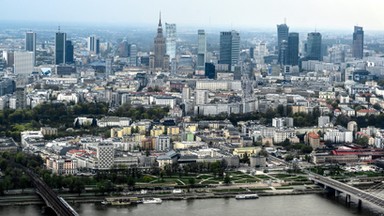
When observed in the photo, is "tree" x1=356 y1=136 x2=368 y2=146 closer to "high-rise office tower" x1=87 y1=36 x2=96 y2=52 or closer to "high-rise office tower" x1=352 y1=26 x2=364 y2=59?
"high-rise office tower" x1=352 y1=26 x2=364 y2=59

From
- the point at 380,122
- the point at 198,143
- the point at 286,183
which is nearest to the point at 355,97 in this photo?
the point at 380,122

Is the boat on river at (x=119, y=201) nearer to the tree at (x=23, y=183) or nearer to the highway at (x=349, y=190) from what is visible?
the tree at (x=23, y=183)

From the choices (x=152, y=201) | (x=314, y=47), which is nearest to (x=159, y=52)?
(x=314, y=47)

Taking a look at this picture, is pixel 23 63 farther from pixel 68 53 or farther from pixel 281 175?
pixel 281 175

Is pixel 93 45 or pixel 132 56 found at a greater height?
pixel 93 45

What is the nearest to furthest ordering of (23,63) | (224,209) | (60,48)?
1. (224,209)
2. (23,63)
3. (60,48)

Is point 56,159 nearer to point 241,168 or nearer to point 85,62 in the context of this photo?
point 241,168

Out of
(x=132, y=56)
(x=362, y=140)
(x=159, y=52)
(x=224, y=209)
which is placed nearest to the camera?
(x=224, y=209)

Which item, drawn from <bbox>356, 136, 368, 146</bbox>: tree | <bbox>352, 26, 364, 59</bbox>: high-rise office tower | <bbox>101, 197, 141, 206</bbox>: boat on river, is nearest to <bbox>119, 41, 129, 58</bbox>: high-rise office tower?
<bbox>352, 26, 364, 59</bbox>: high-rise office tower
